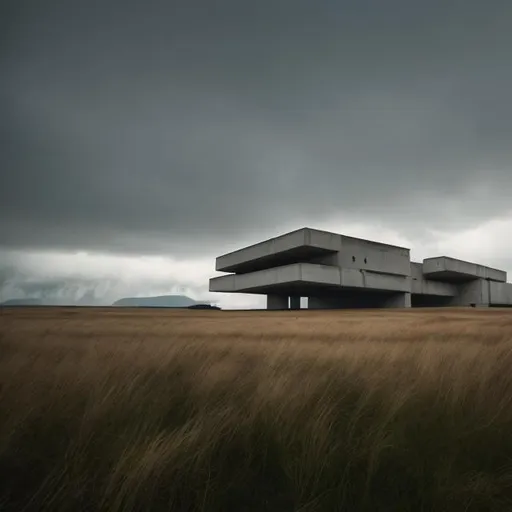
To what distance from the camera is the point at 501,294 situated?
52625 millimetres

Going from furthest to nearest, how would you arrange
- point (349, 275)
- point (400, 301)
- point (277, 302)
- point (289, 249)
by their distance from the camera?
point (277, 302)
point (400, 301)
point (349, 275)
point (289, 249)

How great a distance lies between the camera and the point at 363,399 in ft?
11.3

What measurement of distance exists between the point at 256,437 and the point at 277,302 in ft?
148

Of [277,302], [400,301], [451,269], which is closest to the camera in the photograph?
[400,301]

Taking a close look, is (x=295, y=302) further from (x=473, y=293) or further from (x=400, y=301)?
(x=473, y=293)

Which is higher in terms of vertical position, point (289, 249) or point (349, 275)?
point (289, 249)

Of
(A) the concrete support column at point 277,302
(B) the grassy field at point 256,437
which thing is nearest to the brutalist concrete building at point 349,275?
(A) the concrete support column at point 277,302

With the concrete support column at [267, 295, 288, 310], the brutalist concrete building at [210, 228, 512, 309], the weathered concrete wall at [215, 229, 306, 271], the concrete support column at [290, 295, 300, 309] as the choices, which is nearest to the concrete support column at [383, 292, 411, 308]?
the brutalist concrete building at [210, 228, 512, 309]

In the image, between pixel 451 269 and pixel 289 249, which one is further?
pixel 451 269

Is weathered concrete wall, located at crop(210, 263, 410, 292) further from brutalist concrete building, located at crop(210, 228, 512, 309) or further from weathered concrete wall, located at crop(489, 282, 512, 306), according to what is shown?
weathered concrete wall, located at crop(489, 282, 512, 306)

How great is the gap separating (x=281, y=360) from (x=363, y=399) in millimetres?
1900

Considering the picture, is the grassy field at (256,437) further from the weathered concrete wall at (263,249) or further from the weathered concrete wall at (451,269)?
the weathered concrete wall at (451,269)

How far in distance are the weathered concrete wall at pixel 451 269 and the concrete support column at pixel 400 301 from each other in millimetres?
5256

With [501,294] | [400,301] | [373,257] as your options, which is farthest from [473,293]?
[373,257]
